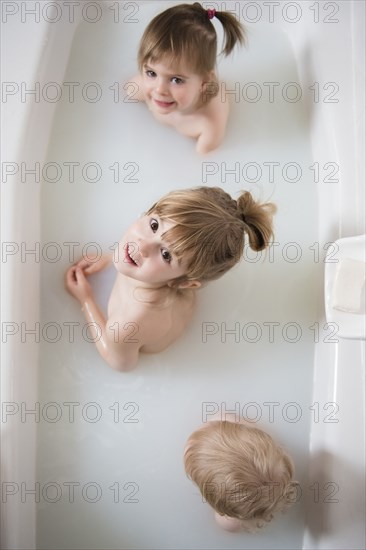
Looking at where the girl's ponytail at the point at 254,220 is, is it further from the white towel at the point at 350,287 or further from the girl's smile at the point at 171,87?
the girl's smile at the point at 171,87

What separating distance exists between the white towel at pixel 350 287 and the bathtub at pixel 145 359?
83 millimetres

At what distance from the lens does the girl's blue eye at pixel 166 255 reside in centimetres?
122

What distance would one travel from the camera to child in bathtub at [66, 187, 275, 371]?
1204mm

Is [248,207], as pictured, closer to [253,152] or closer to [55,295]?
[253,152]

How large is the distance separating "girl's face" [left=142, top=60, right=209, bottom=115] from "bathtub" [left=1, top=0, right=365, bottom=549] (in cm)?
12

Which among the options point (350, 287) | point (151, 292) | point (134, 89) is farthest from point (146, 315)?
point (134, 89)

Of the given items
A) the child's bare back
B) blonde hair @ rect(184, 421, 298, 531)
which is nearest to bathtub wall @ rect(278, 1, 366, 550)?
blonde hair @ rect(184, 421, 298, 531)

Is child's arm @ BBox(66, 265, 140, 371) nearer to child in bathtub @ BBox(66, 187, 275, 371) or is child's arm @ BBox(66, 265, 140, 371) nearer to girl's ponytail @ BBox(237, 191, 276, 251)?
child in bathtub @ BBox(66, 187, 275, 371)

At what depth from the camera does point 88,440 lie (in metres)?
1.48

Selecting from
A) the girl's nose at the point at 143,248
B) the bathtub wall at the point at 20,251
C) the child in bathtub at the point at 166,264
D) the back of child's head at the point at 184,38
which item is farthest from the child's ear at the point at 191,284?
the back of child's head at the point at 184,38

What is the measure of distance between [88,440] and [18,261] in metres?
0.47

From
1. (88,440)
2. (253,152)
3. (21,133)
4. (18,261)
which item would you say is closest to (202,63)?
(253,152)

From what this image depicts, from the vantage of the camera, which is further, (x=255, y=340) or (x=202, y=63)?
(x=255, y=340)

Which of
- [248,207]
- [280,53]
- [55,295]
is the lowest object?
[55,295]
